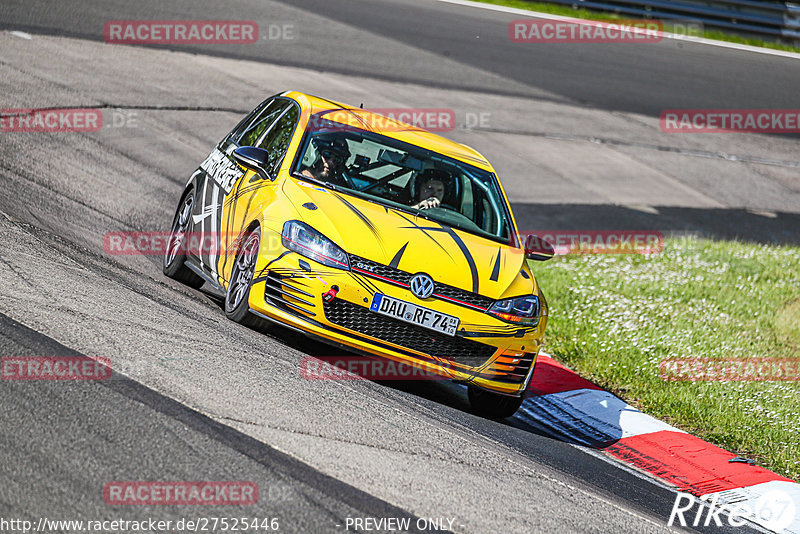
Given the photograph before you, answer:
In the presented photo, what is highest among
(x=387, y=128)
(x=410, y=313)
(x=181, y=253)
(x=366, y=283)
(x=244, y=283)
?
(x=387, y=128)

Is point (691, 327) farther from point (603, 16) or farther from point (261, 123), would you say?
point (603, 16)

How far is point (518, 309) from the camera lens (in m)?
6.66

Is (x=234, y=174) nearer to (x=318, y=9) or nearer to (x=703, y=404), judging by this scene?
(x=703, y=404)

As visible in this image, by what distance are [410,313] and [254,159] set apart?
178cm

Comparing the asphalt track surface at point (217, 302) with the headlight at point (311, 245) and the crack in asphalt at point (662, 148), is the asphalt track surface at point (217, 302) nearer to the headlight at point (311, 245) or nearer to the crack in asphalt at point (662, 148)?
the crack in asphalt at point (662, 148)

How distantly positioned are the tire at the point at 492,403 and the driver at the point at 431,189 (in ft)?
4.76

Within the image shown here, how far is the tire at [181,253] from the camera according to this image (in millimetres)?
8258

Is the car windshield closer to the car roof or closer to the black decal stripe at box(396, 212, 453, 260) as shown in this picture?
the car roof

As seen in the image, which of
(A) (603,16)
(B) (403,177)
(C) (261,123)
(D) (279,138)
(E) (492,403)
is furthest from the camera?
(A) (603,16)

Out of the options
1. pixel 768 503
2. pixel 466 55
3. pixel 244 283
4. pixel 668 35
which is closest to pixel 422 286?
pixel 244 283

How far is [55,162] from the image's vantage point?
1038cm

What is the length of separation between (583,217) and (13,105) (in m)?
7.70

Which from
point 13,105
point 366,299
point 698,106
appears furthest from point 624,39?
point 366,299

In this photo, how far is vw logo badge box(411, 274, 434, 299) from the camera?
20.7ft
